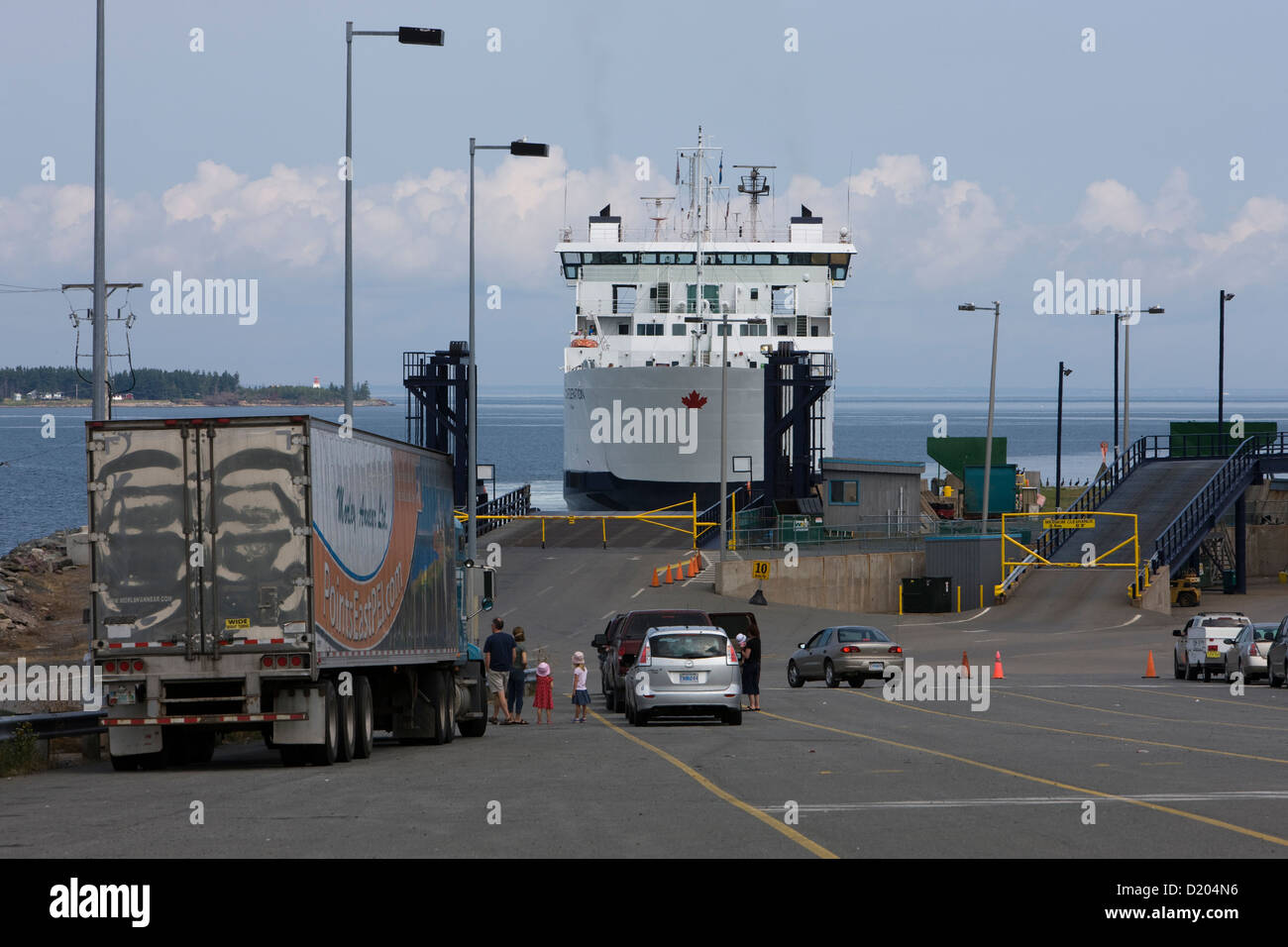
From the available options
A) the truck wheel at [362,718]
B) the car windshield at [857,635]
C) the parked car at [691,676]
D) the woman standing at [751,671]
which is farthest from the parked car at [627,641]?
the truck wheel at [362,718]

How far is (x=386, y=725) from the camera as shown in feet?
65.0

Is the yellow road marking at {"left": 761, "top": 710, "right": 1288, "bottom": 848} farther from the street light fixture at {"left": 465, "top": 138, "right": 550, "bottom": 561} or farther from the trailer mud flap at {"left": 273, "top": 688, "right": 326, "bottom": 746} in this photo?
the street light fixture at {"left": 465, "top": 138, "right": 550, "bottom": 561}

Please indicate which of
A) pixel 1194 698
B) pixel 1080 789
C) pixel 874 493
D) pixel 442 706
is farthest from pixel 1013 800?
pixel 874 493

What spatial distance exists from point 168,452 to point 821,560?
3333cm

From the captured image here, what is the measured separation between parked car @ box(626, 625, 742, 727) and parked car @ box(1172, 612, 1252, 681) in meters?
13.4

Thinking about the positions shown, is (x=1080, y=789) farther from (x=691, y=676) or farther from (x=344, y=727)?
(x=691, y=676)

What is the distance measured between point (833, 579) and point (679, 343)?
2245cm

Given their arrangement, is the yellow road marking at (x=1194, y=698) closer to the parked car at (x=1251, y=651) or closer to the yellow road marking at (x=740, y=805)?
the parked car at (x=1251, y=651)

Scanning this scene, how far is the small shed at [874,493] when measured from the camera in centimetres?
5484

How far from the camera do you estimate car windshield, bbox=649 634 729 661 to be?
21500 mm

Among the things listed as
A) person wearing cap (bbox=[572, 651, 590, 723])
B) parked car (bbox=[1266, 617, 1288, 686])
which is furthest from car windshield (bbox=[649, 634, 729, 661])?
parked car (bbox=[1266, 617, 1288, 686])

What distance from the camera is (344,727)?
1639 centimetres
